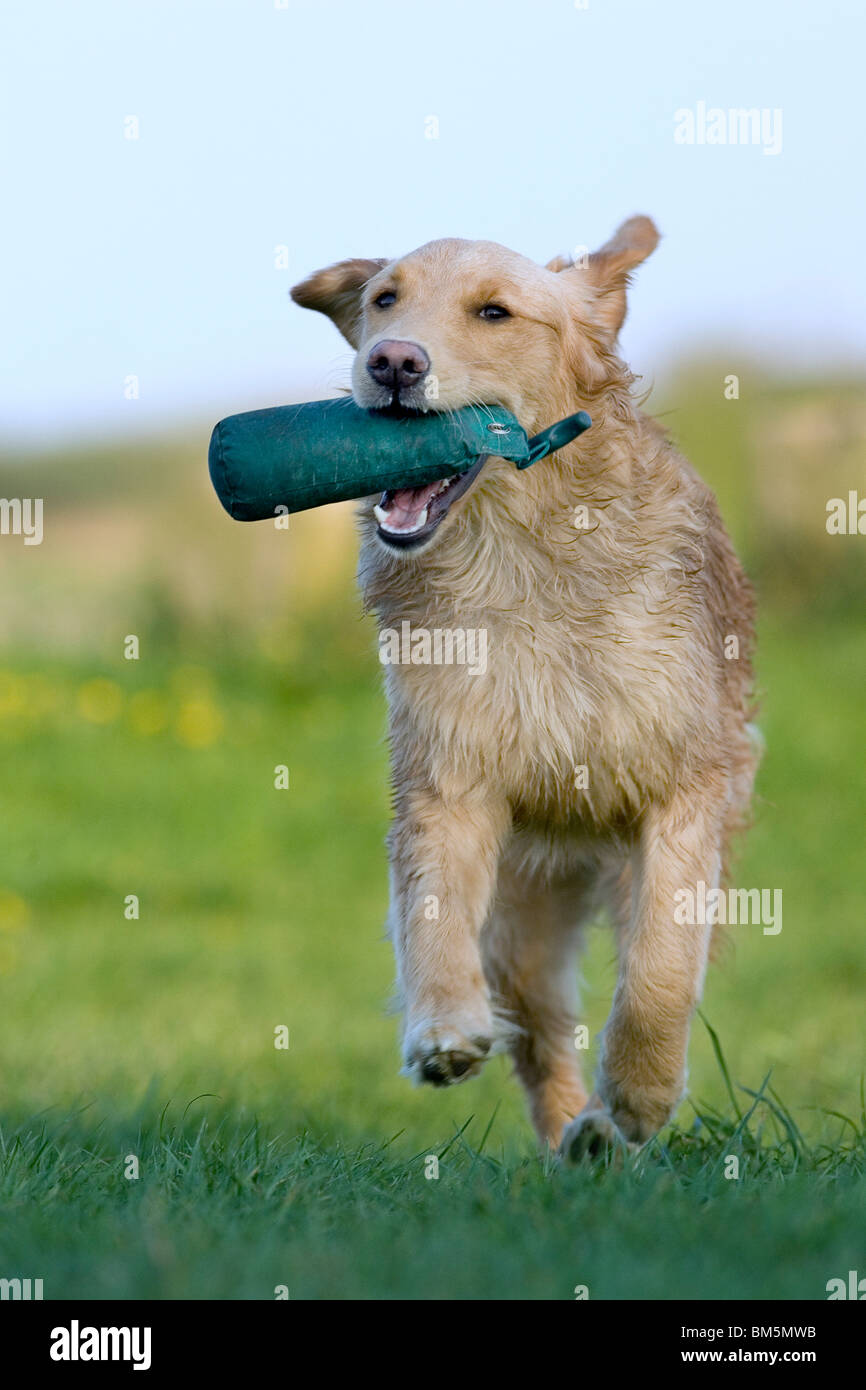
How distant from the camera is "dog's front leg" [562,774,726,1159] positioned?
15.4ft

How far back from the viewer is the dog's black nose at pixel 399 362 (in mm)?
4469

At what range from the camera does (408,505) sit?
4699 millimetres

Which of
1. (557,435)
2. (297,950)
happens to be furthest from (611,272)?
(297,950)

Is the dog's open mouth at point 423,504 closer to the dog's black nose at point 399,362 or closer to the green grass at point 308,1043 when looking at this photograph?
the dog's black nose at point 399,362

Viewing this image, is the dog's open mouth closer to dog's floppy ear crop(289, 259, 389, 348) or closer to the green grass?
dog's floppy ear crop(289, 259, 389, 348)

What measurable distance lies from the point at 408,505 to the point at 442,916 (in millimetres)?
1099

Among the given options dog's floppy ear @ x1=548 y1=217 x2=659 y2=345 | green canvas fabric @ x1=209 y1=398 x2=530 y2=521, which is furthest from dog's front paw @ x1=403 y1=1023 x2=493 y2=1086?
dog's floppy ear @ x1=548 y1=217 x2=659 y2=345

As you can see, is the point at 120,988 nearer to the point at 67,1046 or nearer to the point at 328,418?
the point at 67,1046

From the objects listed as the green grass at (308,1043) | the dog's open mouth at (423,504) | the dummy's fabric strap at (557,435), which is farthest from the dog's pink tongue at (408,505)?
the green grass at (308,1043)

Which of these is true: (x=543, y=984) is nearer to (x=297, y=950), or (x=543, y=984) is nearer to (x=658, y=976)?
(x=658, y=976)

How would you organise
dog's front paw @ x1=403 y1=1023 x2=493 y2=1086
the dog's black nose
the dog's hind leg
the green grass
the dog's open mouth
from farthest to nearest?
the dog's hind leg, the dog's open mouth, the dog's black nose, dog's front paw @ x1=403 y1=1023 x2=493 y2=1086, the green grass

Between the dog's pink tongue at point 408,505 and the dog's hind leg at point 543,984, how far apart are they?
1.57m

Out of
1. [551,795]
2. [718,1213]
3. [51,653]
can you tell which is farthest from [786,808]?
[718,1213]
